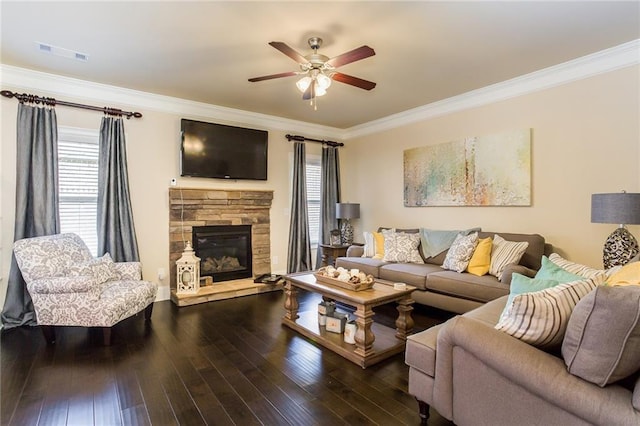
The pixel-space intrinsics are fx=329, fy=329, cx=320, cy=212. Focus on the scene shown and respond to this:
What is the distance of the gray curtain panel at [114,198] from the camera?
3.88 metres

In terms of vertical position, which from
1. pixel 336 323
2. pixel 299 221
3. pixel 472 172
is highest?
pixel 472 172

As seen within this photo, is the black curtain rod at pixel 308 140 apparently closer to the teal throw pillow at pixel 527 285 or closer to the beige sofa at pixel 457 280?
the beige sofa at pixel 457 280

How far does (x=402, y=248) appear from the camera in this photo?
438cm

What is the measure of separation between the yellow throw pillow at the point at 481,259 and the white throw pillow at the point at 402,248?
30.9 inches

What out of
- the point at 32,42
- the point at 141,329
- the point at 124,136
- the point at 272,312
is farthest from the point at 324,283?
the point at 32,42

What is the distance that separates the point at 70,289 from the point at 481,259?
13.1 ft

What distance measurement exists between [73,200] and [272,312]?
268 centimetres

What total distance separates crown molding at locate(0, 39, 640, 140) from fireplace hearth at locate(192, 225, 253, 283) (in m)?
1.66

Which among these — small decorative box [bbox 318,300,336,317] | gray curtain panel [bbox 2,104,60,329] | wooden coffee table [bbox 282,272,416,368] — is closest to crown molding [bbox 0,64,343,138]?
gray curtain panel [bbox 2,104,60,329]

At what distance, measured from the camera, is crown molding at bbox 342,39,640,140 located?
3086mm

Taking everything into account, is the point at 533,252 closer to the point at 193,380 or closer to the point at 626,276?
the point at 626,276

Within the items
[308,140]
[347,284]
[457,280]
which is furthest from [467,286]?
[308,140]

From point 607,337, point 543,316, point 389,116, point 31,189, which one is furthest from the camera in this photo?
point 389,116

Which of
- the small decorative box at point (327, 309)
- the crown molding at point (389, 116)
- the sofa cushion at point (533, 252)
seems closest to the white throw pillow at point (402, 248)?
the sofa cushion at point (533, 252)
